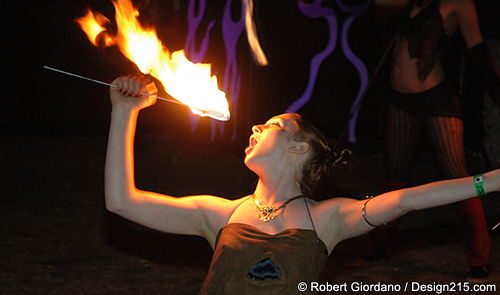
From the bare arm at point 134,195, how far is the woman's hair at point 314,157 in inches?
14.4

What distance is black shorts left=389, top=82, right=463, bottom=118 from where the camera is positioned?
4.54 metres

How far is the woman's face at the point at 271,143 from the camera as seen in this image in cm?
303

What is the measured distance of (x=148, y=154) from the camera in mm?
9219

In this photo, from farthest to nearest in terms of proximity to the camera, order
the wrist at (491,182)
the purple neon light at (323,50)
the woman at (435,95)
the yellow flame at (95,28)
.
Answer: the purple neon light at (323,50) < the woman at (435,95) < the yellow flame at (95,28) < the wrist at (491,182)

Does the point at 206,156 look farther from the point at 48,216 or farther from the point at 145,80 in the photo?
the point at 145,80

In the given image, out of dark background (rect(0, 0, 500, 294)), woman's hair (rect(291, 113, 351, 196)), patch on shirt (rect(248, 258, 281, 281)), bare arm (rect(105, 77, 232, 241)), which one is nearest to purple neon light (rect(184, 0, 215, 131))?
dark background (rect(0, 0, 500, 294))

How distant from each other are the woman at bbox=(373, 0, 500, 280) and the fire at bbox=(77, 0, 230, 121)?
1788mm

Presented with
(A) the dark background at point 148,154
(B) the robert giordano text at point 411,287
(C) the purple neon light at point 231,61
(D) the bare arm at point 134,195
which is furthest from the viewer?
(C) the purple neon light at point 231,61

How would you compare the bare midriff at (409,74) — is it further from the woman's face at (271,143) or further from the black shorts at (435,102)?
the woman's face at (271,143)

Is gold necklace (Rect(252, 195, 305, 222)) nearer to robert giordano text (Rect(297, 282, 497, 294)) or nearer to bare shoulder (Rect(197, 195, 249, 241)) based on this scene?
bare shoulder (Rect(197, 195, 249, 241))

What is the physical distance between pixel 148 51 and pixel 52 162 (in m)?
5.64

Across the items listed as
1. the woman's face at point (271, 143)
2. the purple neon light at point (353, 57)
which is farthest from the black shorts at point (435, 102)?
the purple neon light at point (353, 57)

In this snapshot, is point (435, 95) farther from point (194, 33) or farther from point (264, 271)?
point (194, 33)

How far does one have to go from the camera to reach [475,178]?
104 inches
